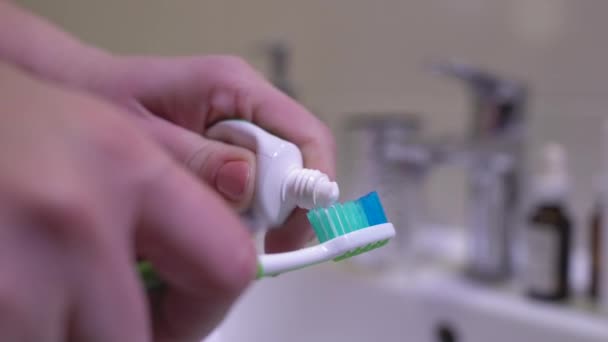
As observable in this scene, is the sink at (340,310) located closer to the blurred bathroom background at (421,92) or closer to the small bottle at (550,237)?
the blurred bathroom background at (421,92)

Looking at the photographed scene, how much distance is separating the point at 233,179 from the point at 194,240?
0.10m

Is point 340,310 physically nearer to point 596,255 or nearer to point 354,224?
point 596,255

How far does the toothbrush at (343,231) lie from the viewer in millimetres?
225

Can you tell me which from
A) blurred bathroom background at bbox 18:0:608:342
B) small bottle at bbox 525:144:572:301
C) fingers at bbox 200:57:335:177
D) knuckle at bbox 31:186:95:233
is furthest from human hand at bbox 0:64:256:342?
small bottle at bbox 525:144:572:301

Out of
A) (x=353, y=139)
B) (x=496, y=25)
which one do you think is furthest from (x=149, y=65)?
(x=496, y=25)

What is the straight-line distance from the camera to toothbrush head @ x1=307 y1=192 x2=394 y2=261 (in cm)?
23

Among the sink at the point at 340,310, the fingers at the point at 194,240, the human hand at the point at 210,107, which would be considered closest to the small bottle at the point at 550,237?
the sink at the point at 340,310

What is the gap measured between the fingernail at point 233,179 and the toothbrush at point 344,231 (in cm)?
3

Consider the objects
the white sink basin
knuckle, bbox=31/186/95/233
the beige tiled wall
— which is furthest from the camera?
the beige tiled wall

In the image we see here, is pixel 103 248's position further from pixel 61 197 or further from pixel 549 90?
pixel 549 90

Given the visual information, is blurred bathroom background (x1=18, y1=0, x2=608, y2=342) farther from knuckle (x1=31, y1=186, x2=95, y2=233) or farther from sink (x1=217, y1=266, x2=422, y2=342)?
knuckle (x1=31, y1=186, x2=95, y2=233)

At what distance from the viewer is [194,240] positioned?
0.16 metres

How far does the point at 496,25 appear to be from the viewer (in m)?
0.64

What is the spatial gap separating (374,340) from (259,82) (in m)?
0.34
